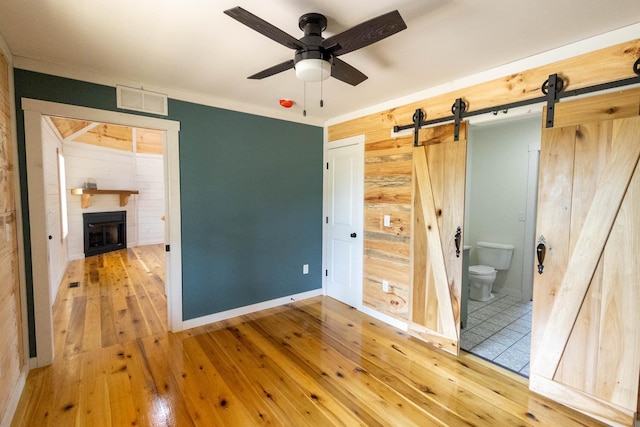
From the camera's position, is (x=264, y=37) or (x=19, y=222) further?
(x=19, y=222)

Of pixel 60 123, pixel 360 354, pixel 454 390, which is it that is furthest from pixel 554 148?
pixel 60 123

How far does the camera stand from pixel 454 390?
2.12m

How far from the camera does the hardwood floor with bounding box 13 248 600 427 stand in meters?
1.86

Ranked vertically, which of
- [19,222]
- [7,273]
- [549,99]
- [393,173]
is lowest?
[7,273]

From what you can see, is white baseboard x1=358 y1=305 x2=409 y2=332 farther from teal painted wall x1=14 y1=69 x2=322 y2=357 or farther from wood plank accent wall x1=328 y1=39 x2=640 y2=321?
teal painted wall x1=14 y1=69 x2=322 y2=357

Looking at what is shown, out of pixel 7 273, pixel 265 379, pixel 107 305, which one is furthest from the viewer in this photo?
pixel 107 305

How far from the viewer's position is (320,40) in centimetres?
159

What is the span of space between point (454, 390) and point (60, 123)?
6.48 meters

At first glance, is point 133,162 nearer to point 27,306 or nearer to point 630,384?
point 27,306

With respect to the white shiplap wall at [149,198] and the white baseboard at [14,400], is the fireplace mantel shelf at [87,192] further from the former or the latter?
the white baseboard at [14,400]

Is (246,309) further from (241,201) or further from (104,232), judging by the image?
(104,232)

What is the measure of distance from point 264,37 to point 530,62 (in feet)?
6.31

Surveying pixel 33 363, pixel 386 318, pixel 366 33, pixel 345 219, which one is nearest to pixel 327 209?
pixel 345 219

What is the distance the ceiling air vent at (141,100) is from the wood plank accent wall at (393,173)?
2006mm
